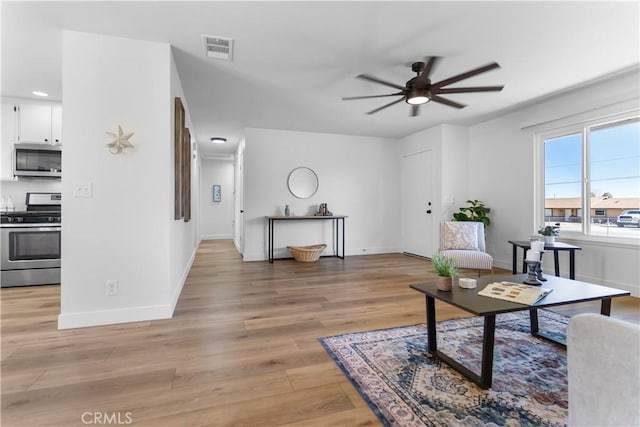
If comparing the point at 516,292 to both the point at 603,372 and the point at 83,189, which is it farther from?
the point at 83,189

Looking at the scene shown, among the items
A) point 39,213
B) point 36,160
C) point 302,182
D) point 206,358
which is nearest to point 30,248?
point 39,213

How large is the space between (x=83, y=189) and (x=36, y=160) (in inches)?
96.9

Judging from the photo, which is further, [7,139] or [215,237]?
[215,237]

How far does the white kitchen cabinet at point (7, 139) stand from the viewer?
12.5ft

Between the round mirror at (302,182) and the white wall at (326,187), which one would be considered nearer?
the white wall at (326,187)

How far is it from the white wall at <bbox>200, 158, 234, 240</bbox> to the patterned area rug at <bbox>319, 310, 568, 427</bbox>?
23.9ft

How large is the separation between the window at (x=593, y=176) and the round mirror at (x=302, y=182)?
370 cm

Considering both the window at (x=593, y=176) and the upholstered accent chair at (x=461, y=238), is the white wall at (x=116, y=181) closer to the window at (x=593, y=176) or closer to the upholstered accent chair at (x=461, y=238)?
the upholstered accent chair at (x=461, y=238)

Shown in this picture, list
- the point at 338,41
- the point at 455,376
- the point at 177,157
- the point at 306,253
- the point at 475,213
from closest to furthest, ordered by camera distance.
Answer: the point at 455,376, the point at 338,41, the point at 177,157, the point at 475,213, the point at 306,253

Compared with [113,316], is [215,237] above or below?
above

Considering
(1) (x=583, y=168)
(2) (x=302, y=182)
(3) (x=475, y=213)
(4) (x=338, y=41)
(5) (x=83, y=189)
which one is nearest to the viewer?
(5) (x=83, y=189)

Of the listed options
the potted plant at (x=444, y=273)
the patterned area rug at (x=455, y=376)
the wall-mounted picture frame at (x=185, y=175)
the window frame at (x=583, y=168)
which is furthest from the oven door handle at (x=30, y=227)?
the window frame at (x=583, y=168)

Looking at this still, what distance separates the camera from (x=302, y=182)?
5727 mm

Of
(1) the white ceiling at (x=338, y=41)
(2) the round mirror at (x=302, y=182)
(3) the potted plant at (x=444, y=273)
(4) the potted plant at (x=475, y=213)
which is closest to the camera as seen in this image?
(3) the potted plant at (x=444, y=273)
